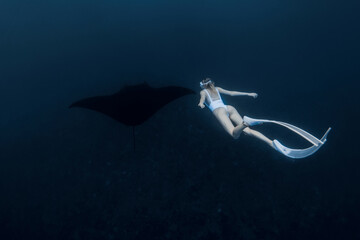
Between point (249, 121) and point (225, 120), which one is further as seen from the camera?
point (225, 120)

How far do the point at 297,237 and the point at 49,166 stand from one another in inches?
312

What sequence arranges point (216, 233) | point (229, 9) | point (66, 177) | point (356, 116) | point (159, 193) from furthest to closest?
1. point (229, 9)
2. point (356, 116)
3. point (66, 177)
4. point (159, 193)
5. point (216, 233)

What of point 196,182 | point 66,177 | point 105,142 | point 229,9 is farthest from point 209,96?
point 229,9

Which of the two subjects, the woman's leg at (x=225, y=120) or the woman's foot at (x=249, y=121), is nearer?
the woman's foot at (x=249, y=121)

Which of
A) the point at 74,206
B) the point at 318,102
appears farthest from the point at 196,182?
the point at 318,102

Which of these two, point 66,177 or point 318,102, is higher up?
point 318,102

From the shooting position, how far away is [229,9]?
9.73m

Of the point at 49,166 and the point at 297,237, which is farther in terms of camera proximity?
the point at 49,166

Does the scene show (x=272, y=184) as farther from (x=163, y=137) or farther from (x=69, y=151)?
(x=69, y=151)

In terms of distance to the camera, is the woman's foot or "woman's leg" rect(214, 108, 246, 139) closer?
the woman's foot

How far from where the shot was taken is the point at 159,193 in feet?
18.4

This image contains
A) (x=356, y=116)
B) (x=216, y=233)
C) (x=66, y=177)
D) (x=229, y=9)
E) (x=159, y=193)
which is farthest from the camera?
(x=229, y=9)

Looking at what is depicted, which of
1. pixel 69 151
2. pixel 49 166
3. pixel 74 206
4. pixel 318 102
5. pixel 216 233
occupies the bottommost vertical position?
pixel 216 233

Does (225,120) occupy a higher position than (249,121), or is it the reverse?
(225,120)
